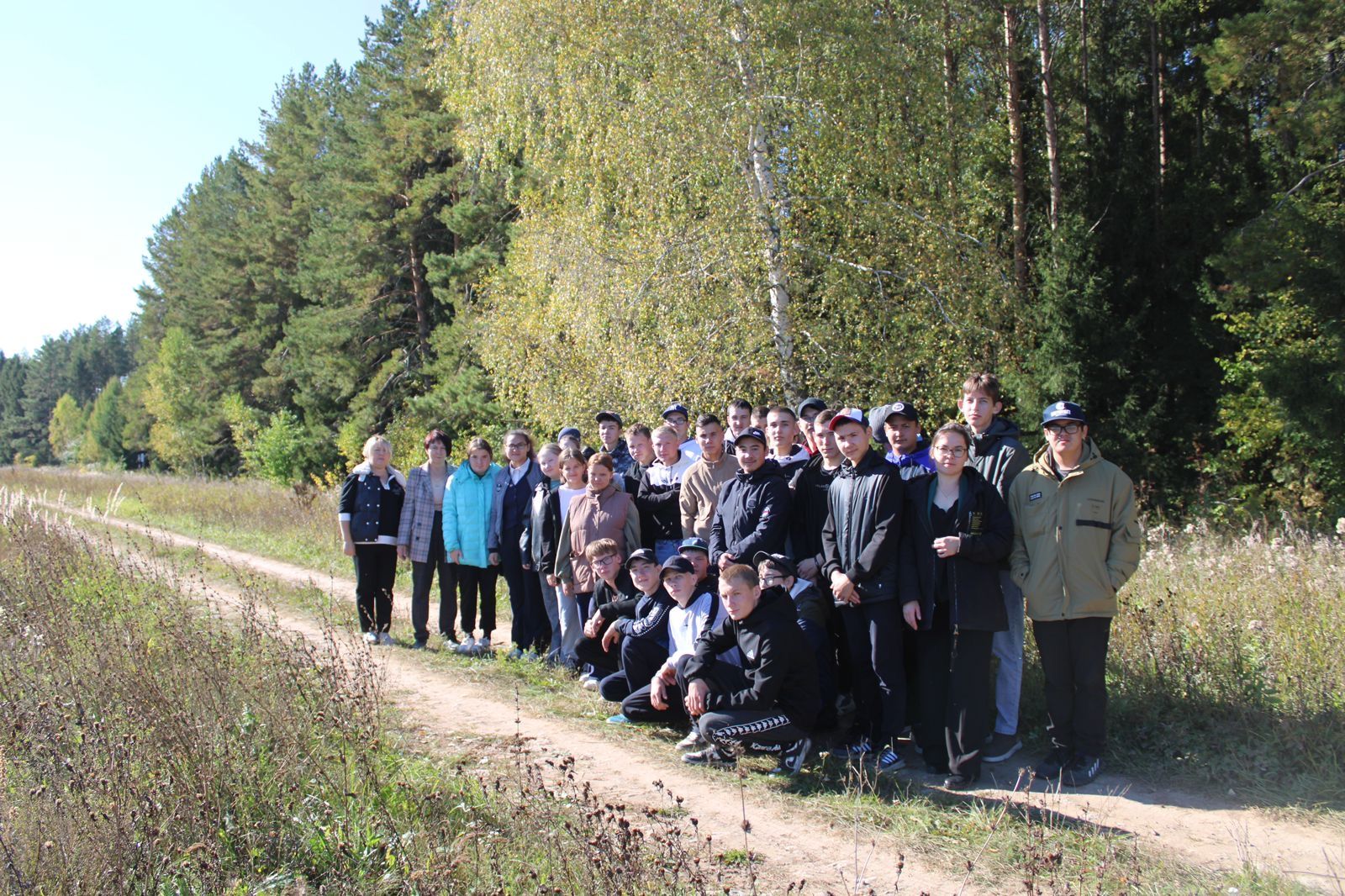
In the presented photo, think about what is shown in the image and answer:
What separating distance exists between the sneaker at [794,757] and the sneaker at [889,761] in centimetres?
42

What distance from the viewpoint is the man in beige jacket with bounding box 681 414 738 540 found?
7.01 metres

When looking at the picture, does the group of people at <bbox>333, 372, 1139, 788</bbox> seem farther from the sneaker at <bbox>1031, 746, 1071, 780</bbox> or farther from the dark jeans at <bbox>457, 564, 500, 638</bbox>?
the dark jeans at <bbox>457, 564, 500, 638</bbox>

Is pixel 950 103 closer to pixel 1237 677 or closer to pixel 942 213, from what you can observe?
pixel 942 213

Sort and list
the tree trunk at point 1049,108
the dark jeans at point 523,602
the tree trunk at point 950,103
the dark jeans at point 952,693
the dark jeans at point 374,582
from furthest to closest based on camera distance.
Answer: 1. the tree trunk at point 1049,108
2. the tree trunk at point 950,103
3. the dark jeans at point 374,582
4. the dark jeans at point 523,602
5. the dark jeans at point 952,693

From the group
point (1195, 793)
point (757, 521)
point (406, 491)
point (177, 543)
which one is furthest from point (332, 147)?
point (1195, 793)

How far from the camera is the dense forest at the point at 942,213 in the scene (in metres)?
12.7

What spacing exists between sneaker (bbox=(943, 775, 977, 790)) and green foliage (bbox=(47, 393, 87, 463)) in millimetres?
94002

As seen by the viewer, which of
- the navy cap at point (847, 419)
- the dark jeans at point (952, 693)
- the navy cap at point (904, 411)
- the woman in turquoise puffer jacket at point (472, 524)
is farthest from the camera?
the woman in turquoise puffer jacket at point (472, 524)

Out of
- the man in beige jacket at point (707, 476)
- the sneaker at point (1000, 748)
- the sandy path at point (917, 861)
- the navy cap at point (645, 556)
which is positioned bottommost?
the sandy path at point (917, 861)

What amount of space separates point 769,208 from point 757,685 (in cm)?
859

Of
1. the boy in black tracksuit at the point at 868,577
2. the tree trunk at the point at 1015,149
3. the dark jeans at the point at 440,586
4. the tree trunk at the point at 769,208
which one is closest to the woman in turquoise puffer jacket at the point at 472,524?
the dark jeans at the point at 440,586

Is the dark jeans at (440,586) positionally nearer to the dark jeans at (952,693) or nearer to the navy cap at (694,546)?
the navy cap at (694,546)

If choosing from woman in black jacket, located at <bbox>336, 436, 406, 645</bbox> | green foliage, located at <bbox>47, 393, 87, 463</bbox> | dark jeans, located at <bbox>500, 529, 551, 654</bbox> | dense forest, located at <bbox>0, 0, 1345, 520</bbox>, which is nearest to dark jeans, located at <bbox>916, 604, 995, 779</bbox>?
dark jeans, located at <bbox>500, 529, 551, 654</bbox>

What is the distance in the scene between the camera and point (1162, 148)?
16.5 metres
